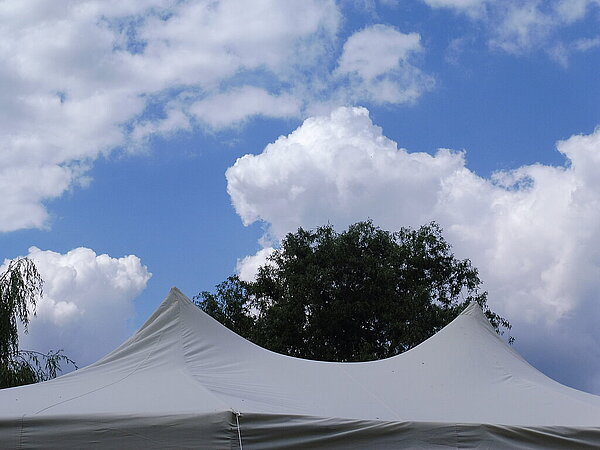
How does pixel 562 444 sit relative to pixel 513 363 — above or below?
below

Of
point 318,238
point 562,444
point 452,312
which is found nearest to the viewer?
point 562,444

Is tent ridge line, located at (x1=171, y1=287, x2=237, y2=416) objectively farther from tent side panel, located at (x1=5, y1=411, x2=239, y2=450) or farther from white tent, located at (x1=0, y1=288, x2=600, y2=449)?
tent side panel, located at (x1=5, y1=411, x2=239, y2=450)

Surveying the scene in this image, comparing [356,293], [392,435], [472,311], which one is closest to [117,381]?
[392,435]

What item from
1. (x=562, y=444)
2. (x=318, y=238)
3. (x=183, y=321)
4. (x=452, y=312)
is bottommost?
(x=562, y=444)

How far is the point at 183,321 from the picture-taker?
7.63 m

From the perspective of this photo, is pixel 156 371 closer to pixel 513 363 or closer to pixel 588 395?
pixel 513 363

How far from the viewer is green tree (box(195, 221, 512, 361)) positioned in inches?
937

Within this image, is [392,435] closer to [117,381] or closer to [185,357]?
[185,357]

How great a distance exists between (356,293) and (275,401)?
59.2 ft

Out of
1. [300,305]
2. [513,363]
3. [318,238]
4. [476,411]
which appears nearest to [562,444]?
[476,411]

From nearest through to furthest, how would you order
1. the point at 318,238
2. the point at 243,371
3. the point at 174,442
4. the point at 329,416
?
the point at 174,442 < the point at 329,416 < the point at 243,371 < the point at 318,238

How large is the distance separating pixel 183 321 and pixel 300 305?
16.6 metres

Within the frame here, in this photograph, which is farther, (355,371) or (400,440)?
(355,371)

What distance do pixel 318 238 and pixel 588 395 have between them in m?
17.5
